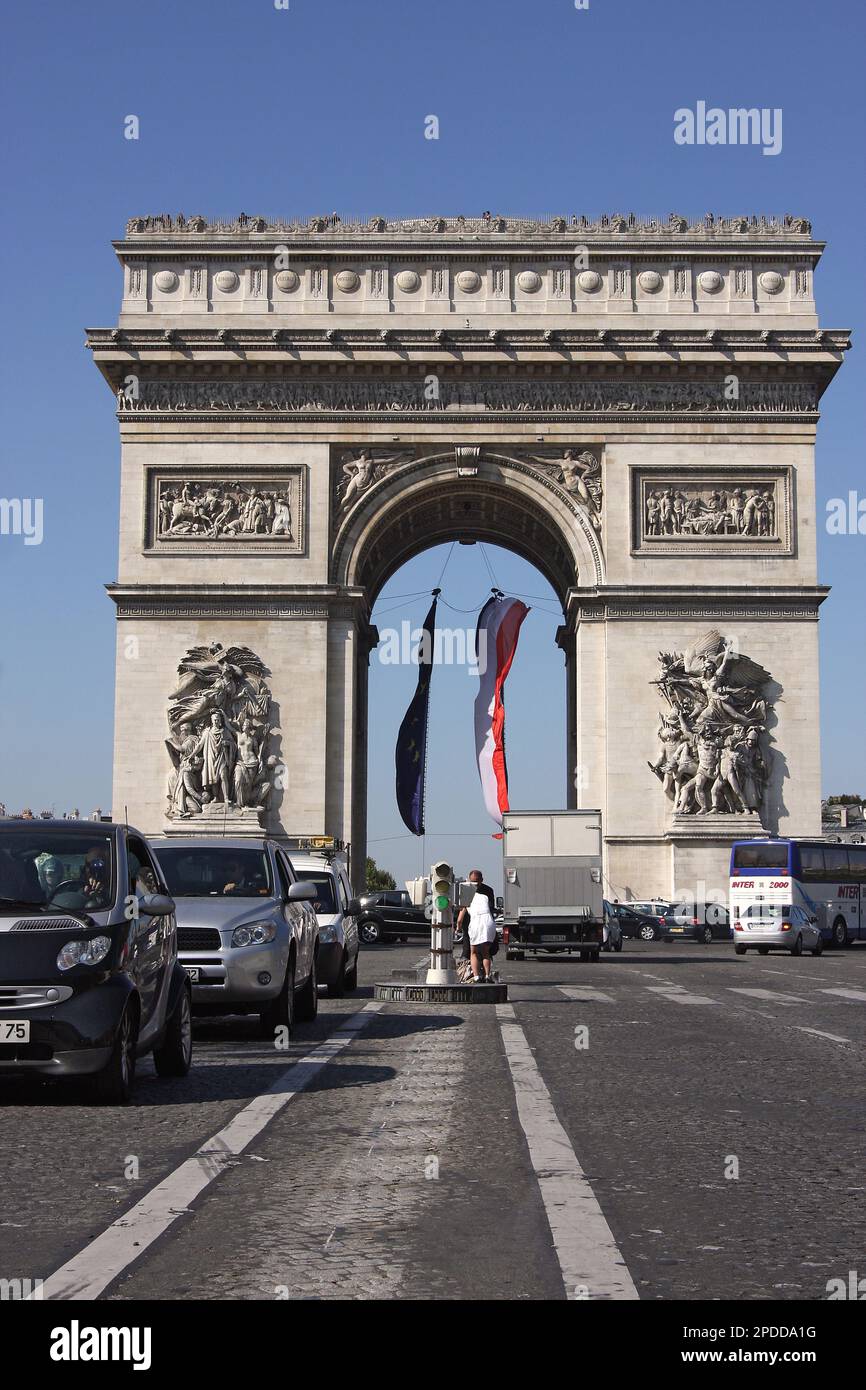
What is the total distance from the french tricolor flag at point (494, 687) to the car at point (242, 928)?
1354 inches

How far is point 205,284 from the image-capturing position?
48.2 metres

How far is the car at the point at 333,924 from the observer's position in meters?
21.8

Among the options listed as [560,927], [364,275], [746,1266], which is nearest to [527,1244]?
[746,1266]

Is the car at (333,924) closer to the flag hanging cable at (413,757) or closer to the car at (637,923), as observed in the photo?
the car at (637,923)

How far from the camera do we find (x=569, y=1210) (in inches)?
274

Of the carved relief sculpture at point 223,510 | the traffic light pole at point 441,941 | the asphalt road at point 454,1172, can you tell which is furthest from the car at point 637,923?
the asphalt road at point 454,1172

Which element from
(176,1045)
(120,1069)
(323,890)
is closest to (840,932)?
(323,890)

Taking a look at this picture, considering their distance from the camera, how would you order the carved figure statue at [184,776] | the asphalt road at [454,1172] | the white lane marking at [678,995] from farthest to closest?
the carved figure statue at [184,776]
the white lane marking at [678,995]
the asphalt road at [454,1172]

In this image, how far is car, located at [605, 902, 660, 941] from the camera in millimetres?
48500

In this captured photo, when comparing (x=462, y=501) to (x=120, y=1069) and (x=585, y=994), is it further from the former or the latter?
(x=120, y=1069)

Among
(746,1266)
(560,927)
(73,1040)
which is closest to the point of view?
(746,1266)

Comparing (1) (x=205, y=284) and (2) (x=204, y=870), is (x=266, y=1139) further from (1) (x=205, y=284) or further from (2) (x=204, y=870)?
(1) (x=205, y=284)

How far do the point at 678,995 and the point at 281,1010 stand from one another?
876 cm

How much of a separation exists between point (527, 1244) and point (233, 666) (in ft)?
134
